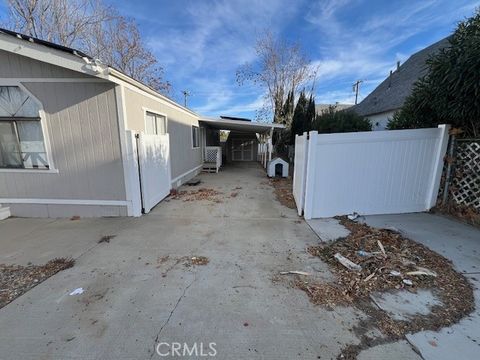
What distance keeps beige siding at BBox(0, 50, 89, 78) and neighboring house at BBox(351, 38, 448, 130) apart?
554 inches

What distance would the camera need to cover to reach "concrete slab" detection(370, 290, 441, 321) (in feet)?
6.95

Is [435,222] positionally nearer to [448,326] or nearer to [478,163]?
[478,163]

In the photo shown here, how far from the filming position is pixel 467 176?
4578mm

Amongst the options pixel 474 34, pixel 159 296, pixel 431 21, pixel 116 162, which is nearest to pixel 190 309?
pixel 159 296

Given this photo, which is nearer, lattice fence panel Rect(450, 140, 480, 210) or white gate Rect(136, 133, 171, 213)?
lattice fence panel Rect(450, 140, 480, 210)

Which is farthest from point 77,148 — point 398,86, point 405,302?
point 398,86

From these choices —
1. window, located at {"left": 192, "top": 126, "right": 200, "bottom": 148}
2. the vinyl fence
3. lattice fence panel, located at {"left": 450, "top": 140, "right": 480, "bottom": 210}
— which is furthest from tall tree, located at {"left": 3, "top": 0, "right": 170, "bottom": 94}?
lattice fence panel, located at {"left": 450, "top": 140, "right": 480, "bottom": 210}

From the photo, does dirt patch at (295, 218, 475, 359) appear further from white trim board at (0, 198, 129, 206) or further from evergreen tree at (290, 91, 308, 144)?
evergreen tree at (290, 91, 308, 144)

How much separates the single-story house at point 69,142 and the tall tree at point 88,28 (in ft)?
20.6

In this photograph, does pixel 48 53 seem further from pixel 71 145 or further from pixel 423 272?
pixel 423 272

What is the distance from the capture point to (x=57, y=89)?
4.47 m

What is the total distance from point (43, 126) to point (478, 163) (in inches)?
349

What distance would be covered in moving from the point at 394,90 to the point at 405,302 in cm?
1586

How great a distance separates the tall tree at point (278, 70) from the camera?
1766 centimetres
